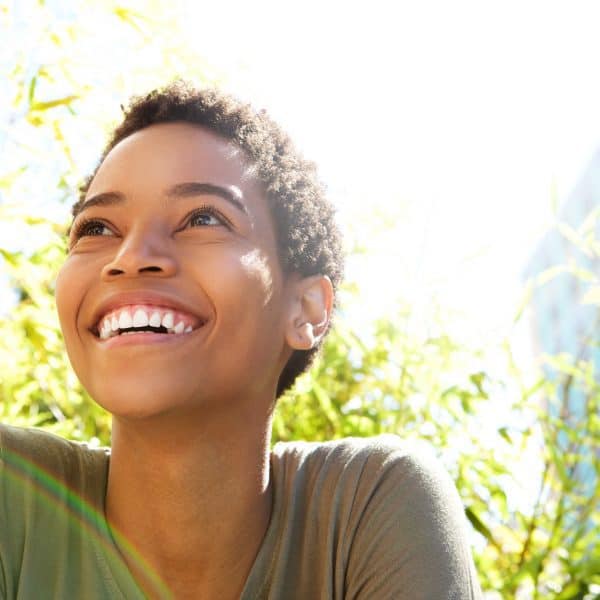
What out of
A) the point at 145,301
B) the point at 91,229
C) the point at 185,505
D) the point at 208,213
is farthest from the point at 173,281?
the point at 185,505

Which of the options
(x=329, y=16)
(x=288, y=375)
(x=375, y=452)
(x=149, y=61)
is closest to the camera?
(x=375, y=452)

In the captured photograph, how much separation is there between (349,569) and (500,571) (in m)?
0.93

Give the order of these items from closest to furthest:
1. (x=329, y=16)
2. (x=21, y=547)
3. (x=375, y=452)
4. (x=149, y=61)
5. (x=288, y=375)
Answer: (x=21, y=547), (x=375, y=452), (x=288, y=375), (x=149, y=61), (x=329, y=16)

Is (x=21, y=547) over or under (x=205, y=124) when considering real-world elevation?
under

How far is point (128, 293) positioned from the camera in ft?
4.49

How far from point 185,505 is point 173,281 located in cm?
37

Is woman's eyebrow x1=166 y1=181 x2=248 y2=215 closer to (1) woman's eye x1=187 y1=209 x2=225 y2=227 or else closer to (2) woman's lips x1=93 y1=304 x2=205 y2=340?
(1) woman's eye x1=187 y1=209 x2=225 y2=227

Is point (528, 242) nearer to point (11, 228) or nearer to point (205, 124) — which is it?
point (205, 124)

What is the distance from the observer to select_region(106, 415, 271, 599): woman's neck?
1407mm

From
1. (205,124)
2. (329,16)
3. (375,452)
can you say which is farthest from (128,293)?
(329,16)

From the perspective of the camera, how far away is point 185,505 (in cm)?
143

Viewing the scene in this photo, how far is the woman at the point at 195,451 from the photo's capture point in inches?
53.1

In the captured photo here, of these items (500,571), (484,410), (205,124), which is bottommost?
(500,571)

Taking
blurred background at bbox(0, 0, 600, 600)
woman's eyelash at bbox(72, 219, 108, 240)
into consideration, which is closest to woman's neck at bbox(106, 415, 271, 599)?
woman's eyelash at bbox(72, 219, 108, 240)
